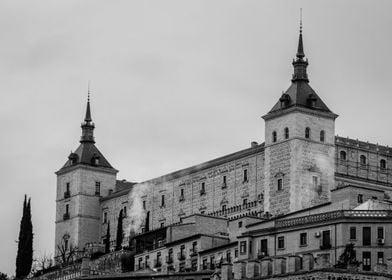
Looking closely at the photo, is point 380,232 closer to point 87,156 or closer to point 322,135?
point 322,135

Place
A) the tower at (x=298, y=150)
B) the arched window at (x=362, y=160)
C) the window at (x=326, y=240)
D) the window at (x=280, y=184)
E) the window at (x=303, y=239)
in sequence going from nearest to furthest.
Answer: the window at (x=326, y=240) < the window at (x=303, y=239) < the tower at (x=298, y=150) < the window at (x=280, y=184) < the arched window at (x=362, y=160)

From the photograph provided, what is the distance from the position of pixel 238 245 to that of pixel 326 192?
1261 inches

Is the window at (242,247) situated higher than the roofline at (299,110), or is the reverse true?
the roofline at (299,110)

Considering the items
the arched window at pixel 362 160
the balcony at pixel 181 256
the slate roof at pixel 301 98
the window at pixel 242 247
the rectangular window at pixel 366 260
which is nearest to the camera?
the rectangular window at pixel 366 260

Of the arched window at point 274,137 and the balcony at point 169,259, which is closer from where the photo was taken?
the balcony at point 169,259

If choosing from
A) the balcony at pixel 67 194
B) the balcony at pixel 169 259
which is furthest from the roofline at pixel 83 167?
the balcony at pixel 169 259

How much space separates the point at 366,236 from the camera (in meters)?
108

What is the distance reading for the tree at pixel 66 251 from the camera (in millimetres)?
173375

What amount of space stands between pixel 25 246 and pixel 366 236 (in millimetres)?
59220

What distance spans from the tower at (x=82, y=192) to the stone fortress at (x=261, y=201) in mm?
119

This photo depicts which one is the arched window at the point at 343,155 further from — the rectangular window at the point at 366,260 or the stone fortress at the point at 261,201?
the rectangular window at the point at 366,260

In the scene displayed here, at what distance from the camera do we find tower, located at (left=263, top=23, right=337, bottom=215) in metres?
147

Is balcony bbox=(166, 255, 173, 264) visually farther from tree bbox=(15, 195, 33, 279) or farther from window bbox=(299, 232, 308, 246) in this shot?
tree bbox=(15, 195, 33, 279)

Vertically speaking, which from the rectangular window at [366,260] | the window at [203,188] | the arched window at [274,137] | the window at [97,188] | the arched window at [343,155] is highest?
the window at [97,188]
